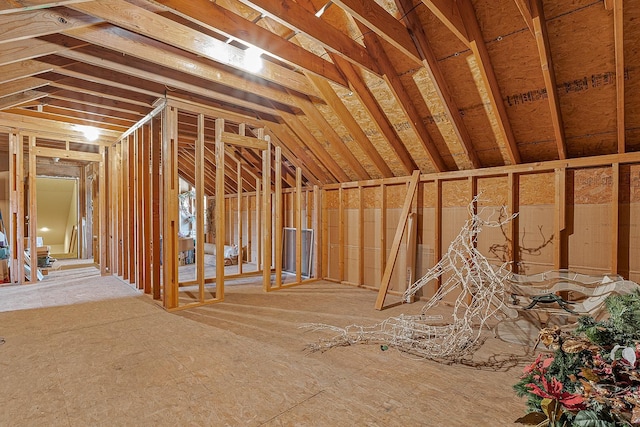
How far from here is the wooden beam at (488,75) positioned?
2783 millimetres

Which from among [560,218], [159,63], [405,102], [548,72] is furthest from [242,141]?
[560,218]

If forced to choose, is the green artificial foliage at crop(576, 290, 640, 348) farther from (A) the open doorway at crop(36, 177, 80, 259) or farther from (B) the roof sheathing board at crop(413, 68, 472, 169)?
(A) the open doorway at crop(36, 177, 80, 259)

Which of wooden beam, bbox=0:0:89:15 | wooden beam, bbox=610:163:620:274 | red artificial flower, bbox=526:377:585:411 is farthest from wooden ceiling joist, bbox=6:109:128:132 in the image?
wooden beam, bbox=610:163:620:274

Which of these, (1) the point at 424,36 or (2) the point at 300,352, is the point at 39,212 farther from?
(1) the point at 424,36

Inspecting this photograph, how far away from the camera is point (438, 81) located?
334 centimetres

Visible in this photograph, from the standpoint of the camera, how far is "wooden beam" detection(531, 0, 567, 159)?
2.52 m

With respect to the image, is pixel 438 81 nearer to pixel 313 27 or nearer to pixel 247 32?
pixel 313 27

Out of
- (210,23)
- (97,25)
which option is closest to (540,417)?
(210,23)

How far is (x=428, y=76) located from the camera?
3.46 metres

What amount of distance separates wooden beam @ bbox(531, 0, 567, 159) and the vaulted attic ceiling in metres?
0.01

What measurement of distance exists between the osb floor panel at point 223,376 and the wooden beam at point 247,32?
2.87 meters

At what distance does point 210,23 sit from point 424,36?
6.64 feet

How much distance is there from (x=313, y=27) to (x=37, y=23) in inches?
89.3

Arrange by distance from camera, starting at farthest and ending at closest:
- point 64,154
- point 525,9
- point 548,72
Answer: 1. point 64,154
2. point 548,72
3. point 525,9
